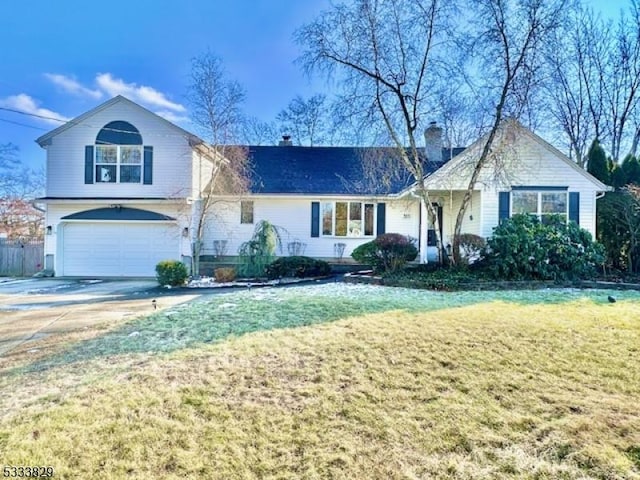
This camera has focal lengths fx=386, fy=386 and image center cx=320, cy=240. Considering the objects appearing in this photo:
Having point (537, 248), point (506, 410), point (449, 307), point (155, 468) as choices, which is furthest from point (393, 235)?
point (155, 468)

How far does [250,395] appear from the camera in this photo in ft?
12.7

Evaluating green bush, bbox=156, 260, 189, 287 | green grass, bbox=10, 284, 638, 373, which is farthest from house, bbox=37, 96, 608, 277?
green grass, bbox=10, 284, 638, 373

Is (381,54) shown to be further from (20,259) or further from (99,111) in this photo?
(20,259)

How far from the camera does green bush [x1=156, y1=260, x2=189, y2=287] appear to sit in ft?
40.7

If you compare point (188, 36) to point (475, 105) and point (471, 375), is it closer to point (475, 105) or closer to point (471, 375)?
point (475, 105)

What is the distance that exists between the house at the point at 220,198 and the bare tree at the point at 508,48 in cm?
126

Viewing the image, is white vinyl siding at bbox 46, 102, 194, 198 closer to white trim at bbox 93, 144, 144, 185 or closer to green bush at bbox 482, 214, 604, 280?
white trim at bbox 93, 144, 144, 185

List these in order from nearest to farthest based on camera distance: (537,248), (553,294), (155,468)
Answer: (155,468) → (553,294) → (537,248)

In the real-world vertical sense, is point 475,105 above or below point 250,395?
above

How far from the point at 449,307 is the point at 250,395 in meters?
5.25

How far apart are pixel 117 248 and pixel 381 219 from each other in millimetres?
10893

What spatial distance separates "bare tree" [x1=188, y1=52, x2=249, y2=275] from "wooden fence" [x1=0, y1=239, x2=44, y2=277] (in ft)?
24.8

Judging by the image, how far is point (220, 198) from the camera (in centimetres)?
1598

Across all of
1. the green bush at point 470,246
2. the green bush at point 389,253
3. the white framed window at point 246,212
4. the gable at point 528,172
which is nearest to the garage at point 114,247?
the white framed window at point 246,212
